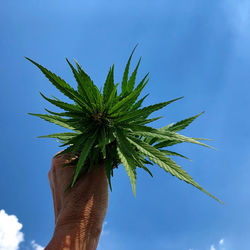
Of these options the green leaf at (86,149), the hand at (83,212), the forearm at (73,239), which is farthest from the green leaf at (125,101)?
the forearm at (73,239)

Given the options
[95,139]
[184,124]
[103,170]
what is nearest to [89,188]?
[103,170]

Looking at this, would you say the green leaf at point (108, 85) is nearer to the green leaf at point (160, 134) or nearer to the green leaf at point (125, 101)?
the green leaf at point (125, 101)

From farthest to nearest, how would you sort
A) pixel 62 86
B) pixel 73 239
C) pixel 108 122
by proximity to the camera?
pixel 108 122
pixel 62 86
pixel 73 239

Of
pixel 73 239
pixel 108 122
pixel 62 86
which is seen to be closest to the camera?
pixel 73 239

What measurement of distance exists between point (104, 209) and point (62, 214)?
1.06 feet

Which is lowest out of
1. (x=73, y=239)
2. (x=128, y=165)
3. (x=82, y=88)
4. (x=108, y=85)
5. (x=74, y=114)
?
(x=73, y=239)

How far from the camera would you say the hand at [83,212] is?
1408 mm

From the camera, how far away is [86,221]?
147 cm

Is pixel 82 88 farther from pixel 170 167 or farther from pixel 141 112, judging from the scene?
pixel 170 167

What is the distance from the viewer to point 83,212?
1477mm

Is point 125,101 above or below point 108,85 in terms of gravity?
below

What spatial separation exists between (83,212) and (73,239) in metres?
0.18

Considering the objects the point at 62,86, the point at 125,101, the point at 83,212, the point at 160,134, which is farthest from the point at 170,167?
the point at 62,86

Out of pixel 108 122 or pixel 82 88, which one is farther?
pixel 108 122
